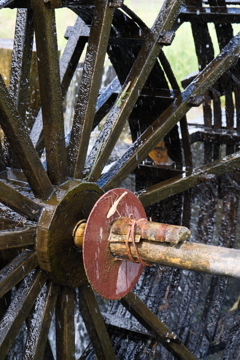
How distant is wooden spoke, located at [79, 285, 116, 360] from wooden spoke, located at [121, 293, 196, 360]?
0.30m

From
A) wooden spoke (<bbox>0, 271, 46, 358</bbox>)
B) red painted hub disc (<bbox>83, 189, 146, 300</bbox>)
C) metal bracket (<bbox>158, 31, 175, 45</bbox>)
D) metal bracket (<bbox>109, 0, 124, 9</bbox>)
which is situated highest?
metal bracket (<bbox>158, 31, 175, 45</bbox>)

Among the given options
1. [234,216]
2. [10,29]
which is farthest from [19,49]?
[10,29]

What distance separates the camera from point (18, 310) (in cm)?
336

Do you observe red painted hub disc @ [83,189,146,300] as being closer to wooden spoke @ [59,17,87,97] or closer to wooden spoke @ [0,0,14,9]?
wooden spoke @ [0,0,14,9]

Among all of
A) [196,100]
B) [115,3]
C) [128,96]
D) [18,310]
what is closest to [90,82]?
[128,96]

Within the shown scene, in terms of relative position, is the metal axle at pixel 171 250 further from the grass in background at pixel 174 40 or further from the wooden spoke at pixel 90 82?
the grass in background at pixel 174 40

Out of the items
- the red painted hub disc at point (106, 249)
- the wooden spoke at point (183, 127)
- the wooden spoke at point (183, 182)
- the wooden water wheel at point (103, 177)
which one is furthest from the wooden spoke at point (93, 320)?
the wooden spoke at point (183, 127)

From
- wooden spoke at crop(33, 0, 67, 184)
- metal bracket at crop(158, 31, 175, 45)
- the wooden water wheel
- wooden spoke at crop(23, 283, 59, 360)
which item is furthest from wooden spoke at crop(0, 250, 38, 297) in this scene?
metal bracket at crop(158, 31, 175, 45)

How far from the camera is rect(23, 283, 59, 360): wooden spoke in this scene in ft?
11.4

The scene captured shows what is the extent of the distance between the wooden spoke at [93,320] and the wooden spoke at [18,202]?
2.40 ft

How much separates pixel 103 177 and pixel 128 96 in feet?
2.04

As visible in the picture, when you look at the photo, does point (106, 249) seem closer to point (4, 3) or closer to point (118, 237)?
point (118, 237)

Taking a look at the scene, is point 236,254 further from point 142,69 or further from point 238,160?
point 238,160

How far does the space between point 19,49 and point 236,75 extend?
2475 mm
